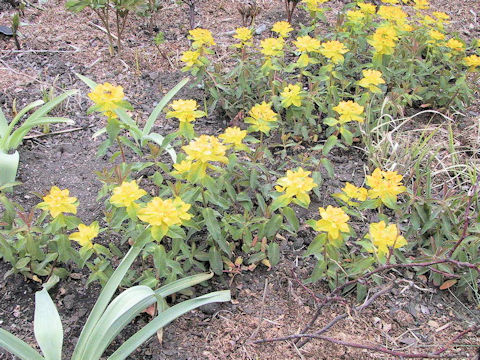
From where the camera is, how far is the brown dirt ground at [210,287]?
202 centimetres

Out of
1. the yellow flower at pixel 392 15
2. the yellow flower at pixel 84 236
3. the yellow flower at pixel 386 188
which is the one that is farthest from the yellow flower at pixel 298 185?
the yellow flower at pixel 392 15

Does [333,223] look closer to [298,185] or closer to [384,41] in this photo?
[298,185]

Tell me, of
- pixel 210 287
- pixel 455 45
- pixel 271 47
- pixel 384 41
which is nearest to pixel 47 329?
pixel 210 287

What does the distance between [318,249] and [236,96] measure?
1.46 metres

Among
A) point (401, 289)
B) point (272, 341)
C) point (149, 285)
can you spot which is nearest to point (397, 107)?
point (401, 289)

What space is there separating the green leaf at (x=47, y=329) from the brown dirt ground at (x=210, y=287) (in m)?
0.24

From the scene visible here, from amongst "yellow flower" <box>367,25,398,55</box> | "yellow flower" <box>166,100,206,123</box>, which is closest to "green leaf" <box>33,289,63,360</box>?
"yellow flower" <box>166,100,206,123</box>

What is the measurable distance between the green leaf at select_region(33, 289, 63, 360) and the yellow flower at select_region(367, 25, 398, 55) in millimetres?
2307

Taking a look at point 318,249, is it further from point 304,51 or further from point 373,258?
point 304,51

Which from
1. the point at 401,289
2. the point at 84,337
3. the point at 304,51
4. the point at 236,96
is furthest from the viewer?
the point at 236,96

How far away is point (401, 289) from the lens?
2279mm

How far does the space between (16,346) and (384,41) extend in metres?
2.52

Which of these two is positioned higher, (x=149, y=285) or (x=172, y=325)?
(x=149, y=285)

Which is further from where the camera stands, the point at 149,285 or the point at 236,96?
the point at 236,96
